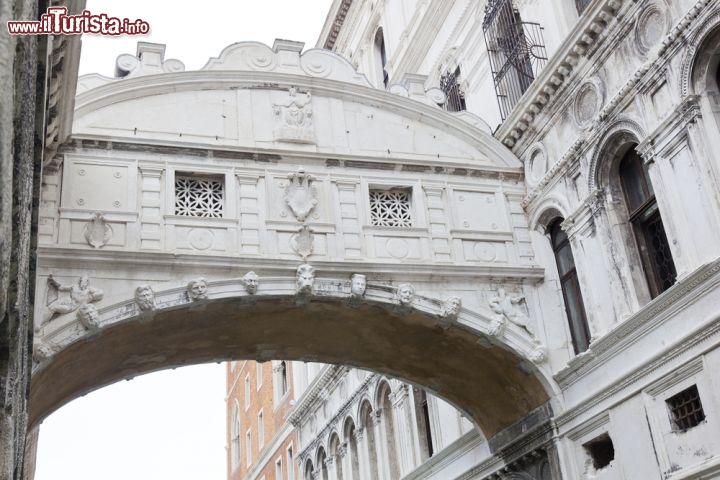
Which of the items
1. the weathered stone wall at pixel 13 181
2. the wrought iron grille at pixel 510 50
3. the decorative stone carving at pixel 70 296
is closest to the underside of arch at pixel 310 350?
the decorative stone carving at pixel 70 296

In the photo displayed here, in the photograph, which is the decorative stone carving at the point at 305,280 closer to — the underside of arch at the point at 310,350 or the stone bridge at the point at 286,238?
the stone bridge at the point at 286,238

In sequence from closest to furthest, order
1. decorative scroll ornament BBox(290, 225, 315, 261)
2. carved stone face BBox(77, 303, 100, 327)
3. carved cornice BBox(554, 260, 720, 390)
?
1. carved cornice BBox(554, 260, 720, 390)
2. carved stone face BBox(77, 303, 100, 327)
3. decorative scroll ornament BBox(290, 225, 315, 261)

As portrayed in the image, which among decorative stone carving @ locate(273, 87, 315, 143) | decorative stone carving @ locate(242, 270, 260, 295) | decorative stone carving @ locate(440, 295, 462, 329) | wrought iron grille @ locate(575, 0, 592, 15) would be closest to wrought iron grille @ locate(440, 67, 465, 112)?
wrought iron grille @ locate(575, 0, 592, 15)

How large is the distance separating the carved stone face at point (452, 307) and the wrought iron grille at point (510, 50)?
3.54 meters

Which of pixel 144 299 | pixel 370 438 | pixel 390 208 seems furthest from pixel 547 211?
pixel 370 438

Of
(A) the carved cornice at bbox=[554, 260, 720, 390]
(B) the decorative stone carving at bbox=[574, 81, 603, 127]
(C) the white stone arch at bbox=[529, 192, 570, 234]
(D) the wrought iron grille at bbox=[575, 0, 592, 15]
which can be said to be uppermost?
(D) the wrought iron grille at bbox=[575, 0, 592, 15]

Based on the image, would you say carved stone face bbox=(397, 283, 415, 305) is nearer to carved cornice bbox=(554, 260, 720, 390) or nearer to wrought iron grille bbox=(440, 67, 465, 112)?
carved cornice bbox=(554, 260, 720, 390)

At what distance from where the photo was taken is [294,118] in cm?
1313

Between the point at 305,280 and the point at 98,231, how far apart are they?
2.71m

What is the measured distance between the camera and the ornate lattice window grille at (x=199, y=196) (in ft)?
39.7

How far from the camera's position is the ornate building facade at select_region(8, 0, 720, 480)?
10.2 meters

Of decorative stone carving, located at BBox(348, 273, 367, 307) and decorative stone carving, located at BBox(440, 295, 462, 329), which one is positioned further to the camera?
decorative stone carving, located at BBox(440, 295, 462, 329)

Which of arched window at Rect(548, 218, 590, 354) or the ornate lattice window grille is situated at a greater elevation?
the ornate lattice window grille

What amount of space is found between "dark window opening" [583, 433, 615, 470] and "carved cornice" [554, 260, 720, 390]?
0.63 metres
